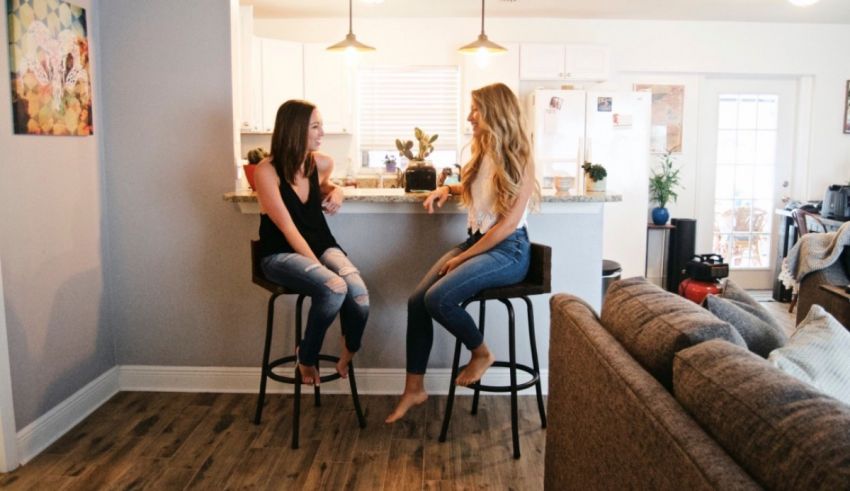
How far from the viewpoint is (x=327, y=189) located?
10.1 feet

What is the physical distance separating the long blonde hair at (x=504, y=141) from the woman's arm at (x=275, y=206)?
2.55 feet

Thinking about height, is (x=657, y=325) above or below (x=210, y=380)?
above

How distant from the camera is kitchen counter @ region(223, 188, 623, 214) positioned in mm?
3111

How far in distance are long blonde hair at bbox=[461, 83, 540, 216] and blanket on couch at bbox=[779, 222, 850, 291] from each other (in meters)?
1.87

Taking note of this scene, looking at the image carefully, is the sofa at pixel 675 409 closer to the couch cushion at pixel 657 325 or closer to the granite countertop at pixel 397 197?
the couch cushion at pixel 657 325

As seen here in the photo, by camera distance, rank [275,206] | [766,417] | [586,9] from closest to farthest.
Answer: [766,417], [275,206], [586,9]

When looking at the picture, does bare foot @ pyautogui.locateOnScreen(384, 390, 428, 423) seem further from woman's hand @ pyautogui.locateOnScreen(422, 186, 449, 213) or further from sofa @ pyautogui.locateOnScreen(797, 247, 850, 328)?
sofa @ pyautogui.locateOnScreen(797, 247, 850, 328)

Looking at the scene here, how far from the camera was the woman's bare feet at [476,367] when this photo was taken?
8.98 ft

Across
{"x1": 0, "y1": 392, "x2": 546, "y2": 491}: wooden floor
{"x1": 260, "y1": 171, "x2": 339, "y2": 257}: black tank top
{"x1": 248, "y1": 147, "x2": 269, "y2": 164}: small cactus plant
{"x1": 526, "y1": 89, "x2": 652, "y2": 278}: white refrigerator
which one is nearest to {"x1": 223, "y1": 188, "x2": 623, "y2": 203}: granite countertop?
{"x1": 248, "y1": 147, "x2": 269, "y2": 164}: small cactus plant

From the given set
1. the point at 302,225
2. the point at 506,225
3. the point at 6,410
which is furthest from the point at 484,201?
the point at 6,410

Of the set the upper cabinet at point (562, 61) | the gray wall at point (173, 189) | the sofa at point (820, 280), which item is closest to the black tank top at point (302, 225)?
the gray wall at point (173, 189)

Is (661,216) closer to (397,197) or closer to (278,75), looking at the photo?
(278,75)

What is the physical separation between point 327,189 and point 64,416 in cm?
143

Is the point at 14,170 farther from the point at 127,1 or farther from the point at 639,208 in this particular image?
the point at 639,208
